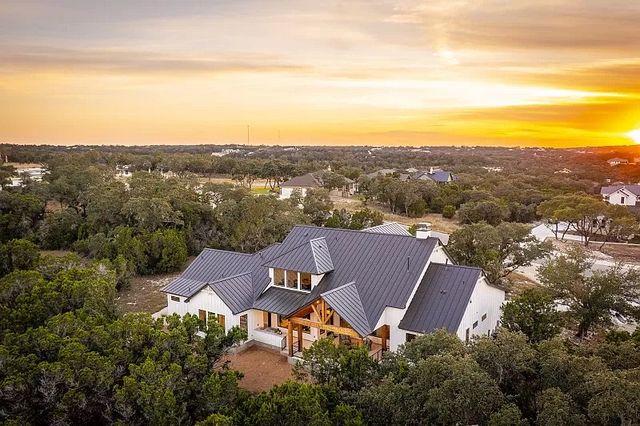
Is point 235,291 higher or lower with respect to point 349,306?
lower

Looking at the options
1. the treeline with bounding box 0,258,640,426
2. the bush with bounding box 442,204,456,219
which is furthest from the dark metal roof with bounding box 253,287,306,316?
the bush with bounding box 442,204,456,219

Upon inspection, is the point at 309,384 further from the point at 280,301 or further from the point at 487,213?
the point at 487,213

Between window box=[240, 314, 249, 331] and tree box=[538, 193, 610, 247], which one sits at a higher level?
tree box=[538, 193, 610, 247]

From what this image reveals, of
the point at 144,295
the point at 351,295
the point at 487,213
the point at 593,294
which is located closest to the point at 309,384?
the point at 351,295

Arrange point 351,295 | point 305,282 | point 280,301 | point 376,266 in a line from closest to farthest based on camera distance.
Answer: point 351,295
point 280,301
point 376,266
point 305,282

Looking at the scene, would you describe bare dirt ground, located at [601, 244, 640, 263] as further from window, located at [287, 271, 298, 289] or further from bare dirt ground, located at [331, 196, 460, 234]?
window, located at [287, 271, 298, 289]

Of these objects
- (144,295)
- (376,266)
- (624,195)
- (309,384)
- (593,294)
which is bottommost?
(144,295)
